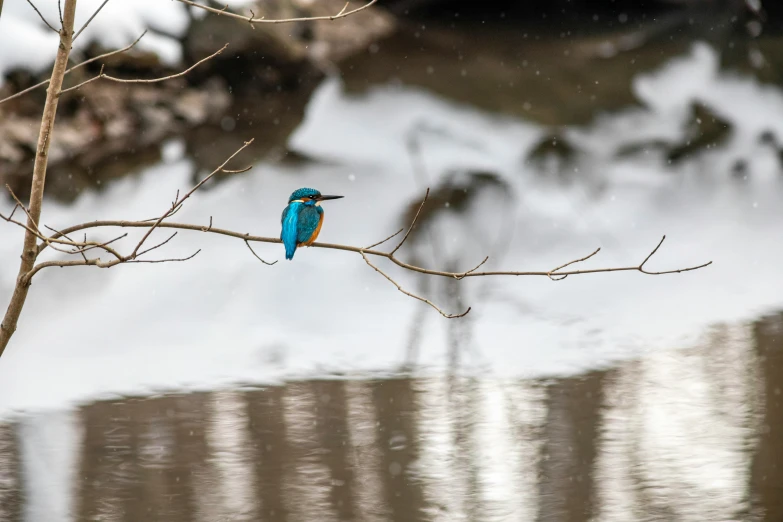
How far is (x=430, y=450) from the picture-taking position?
19.2 feet

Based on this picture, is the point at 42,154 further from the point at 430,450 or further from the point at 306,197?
the point at 430,450

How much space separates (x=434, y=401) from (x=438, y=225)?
4318 millimetres

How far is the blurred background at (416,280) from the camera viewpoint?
5.52 meters

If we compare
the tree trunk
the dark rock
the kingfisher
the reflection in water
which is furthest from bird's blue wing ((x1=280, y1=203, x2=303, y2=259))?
the dark rock

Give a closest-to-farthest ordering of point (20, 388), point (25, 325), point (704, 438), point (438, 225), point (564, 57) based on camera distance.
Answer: point (704, 438) < point (20, 388) < point (25, 325) < point (438, 225) < point (564, 57)

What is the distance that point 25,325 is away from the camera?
8.44m

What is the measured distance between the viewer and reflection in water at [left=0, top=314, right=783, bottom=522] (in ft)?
16.7

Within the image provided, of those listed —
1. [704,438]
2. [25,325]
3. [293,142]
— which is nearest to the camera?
[704,438]

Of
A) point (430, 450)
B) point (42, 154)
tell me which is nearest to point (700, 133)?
point (430, 450)

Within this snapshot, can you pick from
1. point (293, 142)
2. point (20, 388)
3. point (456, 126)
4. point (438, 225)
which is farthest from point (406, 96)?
point (20, 388)

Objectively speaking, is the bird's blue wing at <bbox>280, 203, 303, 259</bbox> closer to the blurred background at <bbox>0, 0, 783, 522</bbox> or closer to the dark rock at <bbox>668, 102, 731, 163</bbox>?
the blurred background at <bbox>0, 0, 783, 522</bbox>

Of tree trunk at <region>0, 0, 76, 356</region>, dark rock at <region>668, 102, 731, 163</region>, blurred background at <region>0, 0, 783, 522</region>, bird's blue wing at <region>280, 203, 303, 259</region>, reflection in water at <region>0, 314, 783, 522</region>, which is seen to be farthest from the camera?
dark rock at <region>668, 102, 731, 163</region>

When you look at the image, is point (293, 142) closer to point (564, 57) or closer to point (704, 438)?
point (564, 57)

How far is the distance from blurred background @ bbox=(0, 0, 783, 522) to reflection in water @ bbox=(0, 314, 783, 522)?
2cm
